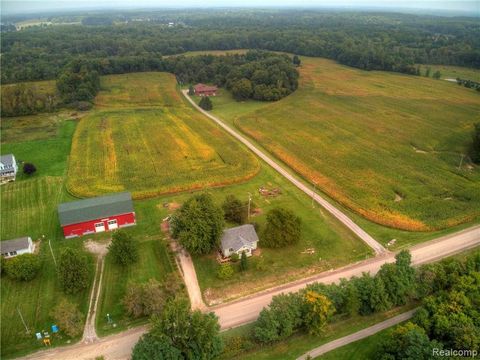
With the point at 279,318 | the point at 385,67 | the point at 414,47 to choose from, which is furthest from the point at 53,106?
the point at 414,47

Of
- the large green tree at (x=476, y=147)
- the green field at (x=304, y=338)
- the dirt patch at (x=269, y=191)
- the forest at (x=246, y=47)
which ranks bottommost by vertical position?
the green field at (x=304, y=338)

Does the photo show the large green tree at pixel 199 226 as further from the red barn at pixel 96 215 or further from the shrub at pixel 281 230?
the red barn at pixel 96 215

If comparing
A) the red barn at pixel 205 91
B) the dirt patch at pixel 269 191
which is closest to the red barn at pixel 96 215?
the dirt patch at pixel 269 191

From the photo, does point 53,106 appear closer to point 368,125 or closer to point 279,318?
point 368,125

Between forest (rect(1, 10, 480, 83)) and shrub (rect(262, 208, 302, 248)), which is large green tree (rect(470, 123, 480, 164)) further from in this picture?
forest (rect(1, 10, 480, 83))

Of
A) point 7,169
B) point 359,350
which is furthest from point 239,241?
point 7,169

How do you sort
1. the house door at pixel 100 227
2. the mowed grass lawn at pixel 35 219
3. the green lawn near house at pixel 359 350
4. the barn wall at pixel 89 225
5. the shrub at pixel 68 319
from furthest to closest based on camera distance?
the house door at pixel 100 227
the barn wall at pixel 89 225
the mowed grass lawn at pixel 35 219
the shrub at pixel 68 319
the green lawn near house at pixel 359 350

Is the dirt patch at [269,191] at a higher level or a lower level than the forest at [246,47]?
lower
